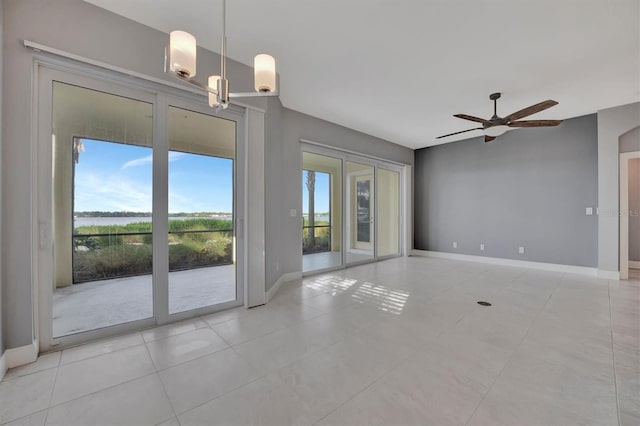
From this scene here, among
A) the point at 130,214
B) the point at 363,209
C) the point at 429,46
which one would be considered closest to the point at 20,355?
the point at 130,214

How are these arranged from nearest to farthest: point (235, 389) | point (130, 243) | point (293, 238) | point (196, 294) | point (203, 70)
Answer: point (235, 389), point (130, 243), point (203, 70), point (196, 294), point (293, 238)

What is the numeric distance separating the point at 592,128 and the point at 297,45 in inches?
218

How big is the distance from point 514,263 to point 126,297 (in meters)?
6.82

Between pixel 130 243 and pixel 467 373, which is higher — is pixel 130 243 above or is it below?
above

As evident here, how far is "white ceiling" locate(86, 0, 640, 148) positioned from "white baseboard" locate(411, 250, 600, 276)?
2.88 m

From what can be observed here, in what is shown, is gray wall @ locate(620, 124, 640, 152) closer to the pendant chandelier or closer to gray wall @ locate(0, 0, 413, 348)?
the pendant chandelier

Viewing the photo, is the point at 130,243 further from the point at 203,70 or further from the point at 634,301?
the point at 634,301

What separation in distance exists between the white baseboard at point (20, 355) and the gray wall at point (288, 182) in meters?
2.18

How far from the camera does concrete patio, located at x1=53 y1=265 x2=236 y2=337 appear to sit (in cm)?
236

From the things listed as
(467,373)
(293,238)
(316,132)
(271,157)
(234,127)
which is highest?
(316,132)

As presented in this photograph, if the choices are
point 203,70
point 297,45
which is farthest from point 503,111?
point 203,70

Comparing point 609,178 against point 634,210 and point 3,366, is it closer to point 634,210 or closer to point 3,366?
point 634,210

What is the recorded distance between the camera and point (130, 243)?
8.66 feet

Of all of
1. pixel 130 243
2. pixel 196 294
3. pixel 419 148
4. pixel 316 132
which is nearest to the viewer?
pixel 130 243
